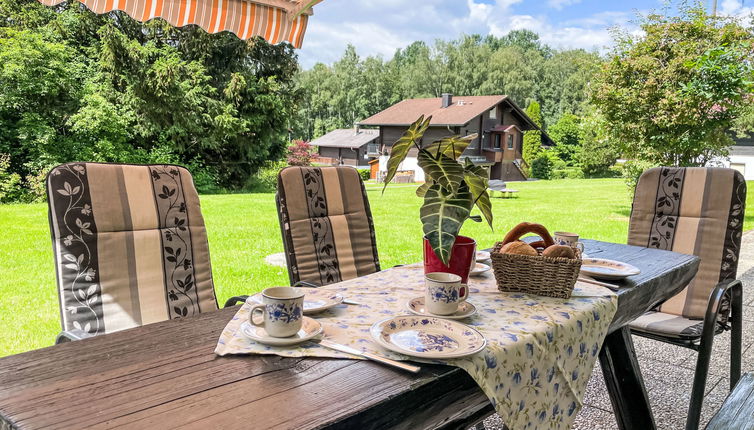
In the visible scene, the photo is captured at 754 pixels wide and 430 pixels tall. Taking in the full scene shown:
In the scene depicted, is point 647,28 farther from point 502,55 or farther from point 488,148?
point 502,55

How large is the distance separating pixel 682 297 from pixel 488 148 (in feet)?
64.1

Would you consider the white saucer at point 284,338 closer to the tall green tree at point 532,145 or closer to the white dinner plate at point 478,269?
the white dinner plate at point 478,269

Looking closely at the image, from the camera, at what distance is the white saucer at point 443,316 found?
3.80 feet

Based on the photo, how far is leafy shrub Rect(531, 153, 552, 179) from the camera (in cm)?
2334

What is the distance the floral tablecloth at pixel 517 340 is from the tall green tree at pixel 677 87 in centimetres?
609

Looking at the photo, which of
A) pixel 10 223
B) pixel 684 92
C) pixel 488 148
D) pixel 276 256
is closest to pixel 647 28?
pixel 684 92

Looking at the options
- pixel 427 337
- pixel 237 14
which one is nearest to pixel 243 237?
pixel 237 14

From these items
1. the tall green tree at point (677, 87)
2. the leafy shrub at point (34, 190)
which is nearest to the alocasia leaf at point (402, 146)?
the tall green tree at point (677, 87)

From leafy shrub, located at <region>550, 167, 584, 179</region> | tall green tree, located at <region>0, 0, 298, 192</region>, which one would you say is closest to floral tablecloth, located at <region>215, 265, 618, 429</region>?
tall green tree, located at <region>0, 0, 298, 192</region>

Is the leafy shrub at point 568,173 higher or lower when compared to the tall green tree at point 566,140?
lower

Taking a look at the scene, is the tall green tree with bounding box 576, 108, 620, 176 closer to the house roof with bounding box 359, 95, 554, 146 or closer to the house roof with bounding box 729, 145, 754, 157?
the house roof with bounding box 359, 95, 554, 146

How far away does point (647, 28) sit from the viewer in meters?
7.10

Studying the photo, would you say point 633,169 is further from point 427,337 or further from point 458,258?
point 427,337

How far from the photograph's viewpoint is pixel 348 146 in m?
24.7
